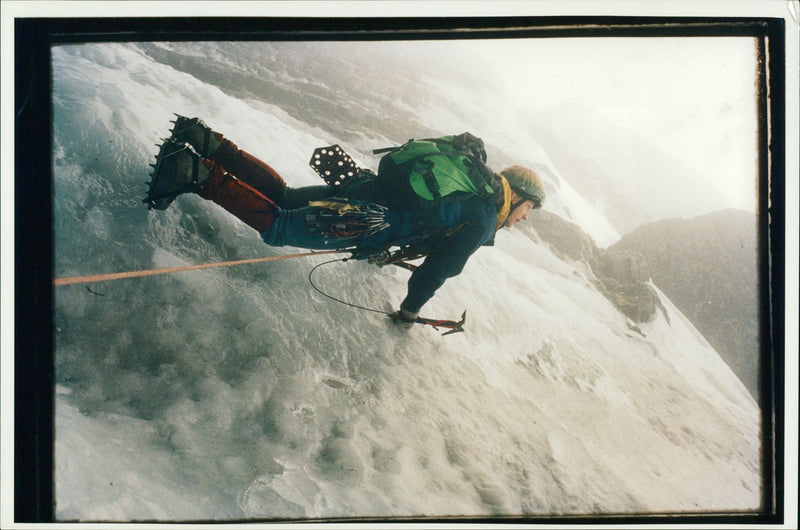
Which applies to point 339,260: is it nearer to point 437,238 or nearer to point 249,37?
point 437,238

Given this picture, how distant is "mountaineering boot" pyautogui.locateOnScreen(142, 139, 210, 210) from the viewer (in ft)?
4.71

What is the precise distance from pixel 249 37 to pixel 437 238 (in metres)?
0.98

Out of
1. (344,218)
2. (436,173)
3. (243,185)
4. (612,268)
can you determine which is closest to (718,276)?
(612,268)

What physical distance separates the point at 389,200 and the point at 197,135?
69 cm

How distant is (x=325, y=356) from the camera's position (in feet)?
5.03

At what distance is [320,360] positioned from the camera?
1.53 m

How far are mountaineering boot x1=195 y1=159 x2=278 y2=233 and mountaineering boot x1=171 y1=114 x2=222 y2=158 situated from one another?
0.05 metres

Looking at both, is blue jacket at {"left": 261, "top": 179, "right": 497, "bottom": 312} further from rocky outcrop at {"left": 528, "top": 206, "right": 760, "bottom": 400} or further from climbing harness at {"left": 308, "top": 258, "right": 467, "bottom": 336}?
rocky outcrop at {"left": 528, "top": 206, "right": 760, "bottom": 400}

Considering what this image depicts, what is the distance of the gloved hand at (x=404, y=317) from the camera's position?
157 centimetres

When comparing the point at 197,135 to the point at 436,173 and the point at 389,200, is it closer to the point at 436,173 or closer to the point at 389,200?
the point at 389,200

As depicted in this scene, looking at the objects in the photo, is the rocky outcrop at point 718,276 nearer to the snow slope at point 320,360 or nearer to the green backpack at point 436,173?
the snow slope at point 320,360

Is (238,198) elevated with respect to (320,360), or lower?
elevated

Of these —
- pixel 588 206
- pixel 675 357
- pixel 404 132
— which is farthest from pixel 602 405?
pixel 404 132

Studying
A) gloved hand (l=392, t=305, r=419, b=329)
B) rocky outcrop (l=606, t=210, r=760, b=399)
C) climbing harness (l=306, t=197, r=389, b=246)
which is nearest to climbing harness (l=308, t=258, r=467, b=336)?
gloved hand (l=392, t=305, r=419, b=329)
